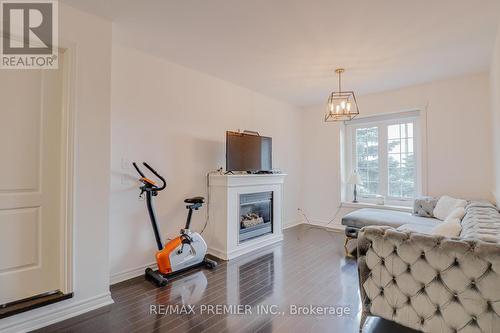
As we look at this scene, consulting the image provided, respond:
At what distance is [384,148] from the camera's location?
478cm

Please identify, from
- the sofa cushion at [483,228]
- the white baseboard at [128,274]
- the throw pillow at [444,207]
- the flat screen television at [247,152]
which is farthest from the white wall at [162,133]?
the throw pillow at [444,207]

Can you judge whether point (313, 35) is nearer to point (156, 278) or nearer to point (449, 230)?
point (449, 230)

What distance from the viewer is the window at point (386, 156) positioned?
14.7ft

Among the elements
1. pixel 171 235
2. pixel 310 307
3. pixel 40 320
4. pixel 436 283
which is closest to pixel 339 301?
pixel 310 307

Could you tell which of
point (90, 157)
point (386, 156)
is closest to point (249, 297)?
point (90, 157)

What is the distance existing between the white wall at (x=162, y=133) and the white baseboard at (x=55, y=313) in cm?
52

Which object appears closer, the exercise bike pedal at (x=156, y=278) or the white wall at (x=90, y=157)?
the white wall at (x=90, y=157)

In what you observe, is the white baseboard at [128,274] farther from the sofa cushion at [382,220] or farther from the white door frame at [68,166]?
the sofa cushion at [382,220]

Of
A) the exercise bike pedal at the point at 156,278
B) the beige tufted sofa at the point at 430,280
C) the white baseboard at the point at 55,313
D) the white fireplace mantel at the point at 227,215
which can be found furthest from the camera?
the white fireplace mantel at the point at 227,215

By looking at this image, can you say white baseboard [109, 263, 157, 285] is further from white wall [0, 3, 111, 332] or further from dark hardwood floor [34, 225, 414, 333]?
white wall [0, 3, 111, 332]

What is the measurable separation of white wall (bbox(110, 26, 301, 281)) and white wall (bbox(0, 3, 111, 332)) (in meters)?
0.44

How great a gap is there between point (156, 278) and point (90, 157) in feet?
4.80

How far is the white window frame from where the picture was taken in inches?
170

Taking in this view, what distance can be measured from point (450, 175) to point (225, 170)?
11.7 ft
